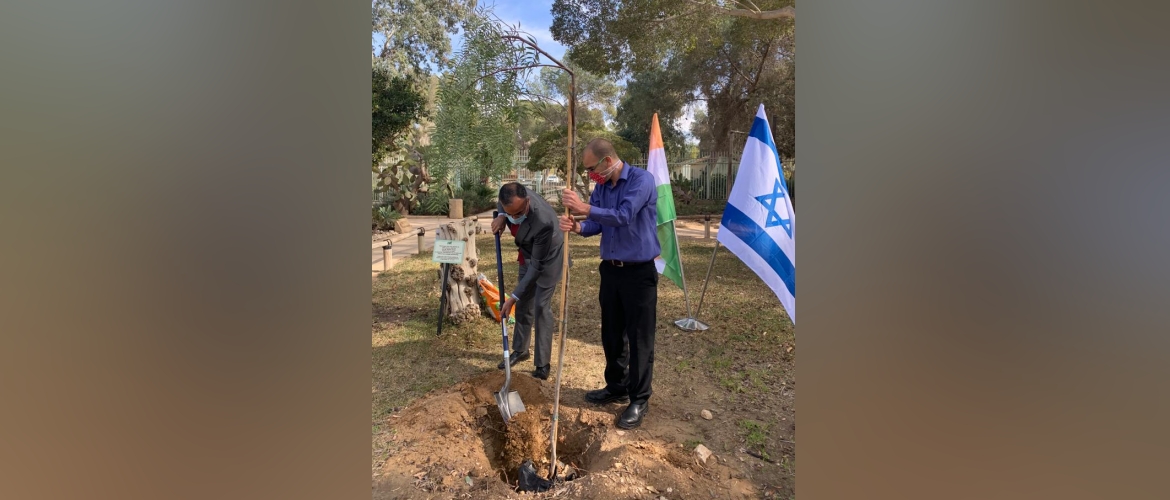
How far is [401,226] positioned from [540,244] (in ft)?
29.6

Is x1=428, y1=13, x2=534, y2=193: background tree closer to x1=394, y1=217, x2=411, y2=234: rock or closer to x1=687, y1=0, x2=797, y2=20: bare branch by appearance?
x1=687, y1=0, x2=797, y2=20: bare branch

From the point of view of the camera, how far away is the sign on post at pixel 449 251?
511 centimetres

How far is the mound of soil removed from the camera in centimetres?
276

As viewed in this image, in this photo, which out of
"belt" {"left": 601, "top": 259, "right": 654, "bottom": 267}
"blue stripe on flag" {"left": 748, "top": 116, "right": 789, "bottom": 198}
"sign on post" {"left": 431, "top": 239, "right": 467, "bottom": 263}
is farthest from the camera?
"sign on post" {"left": 431, "top": 239, "right": 467, "bottom": 263}

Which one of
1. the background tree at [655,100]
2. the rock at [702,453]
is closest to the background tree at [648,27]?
the rock at [702,453]

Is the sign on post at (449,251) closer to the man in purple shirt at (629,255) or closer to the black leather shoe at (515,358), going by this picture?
the black leather shoe at (515,358)

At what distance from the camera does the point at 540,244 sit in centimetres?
406

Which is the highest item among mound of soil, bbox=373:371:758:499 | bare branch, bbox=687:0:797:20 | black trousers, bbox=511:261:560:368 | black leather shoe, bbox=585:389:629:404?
bare branch, bbox=687:0:797:20

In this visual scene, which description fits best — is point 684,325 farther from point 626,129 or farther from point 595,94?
point 595,94

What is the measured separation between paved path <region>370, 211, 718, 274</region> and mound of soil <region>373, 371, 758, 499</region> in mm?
3927

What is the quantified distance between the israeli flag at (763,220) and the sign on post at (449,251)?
7.46 feet

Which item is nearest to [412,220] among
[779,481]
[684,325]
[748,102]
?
[748,102]

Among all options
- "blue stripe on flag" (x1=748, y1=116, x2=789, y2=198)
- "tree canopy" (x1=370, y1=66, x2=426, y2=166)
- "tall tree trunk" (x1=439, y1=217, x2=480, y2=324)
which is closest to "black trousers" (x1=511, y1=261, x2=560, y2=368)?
"tall tree trunk" (x1=439, y1=217, x2=480, y2=324)

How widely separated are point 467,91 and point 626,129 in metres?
18.4
